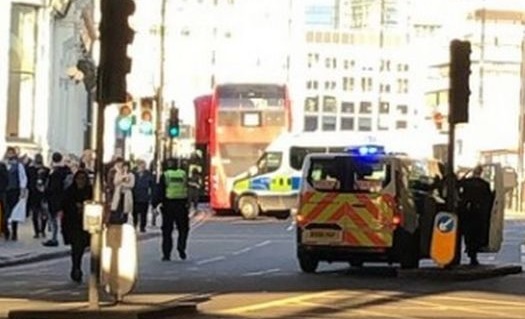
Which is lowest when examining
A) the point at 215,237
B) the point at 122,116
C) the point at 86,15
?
the point at 215,237

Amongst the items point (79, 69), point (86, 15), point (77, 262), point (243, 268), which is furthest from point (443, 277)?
point (86, 15)

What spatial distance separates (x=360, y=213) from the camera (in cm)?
2416

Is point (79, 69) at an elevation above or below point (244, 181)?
above

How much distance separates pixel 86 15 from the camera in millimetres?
58625

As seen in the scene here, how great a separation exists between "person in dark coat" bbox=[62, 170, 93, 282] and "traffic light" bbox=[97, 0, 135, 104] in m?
5.56

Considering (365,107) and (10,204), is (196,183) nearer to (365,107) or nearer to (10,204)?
(10,204)

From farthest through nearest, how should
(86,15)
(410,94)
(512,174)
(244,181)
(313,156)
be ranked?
(410,94) < (86,15) < (244,181) < (512,174) < (313,156)

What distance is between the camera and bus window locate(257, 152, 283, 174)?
Answer: 50406 mm

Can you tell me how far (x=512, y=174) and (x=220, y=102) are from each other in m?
21.5

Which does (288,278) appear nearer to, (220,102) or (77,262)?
(77,262)

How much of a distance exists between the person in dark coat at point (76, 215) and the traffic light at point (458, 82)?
617 cm

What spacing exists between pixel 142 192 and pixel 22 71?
9.36 m

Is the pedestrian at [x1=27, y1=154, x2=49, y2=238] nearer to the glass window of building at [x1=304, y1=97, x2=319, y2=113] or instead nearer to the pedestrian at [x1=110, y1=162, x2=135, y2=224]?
the pedestrian at [x1=110, y1=162, x2=135, y2=224]

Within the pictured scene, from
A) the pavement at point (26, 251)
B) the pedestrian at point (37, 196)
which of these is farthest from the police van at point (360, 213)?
the pedestrian at point (37, 196)
